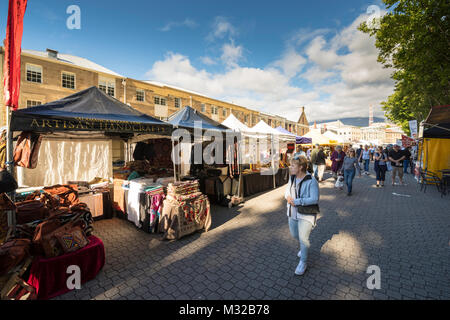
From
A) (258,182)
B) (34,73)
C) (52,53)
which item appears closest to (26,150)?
(258,182)

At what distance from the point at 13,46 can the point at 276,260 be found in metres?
5.23

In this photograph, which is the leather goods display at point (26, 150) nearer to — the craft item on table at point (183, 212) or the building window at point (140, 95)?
the craft item on table at point (183, 212)

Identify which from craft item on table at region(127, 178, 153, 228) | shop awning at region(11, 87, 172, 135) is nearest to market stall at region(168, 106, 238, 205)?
shop awning at region(11, 87, 172, 135)

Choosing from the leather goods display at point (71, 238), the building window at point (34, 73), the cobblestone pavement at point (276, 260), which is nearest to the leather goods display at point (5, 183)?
the leather goods display at point (71, 238)

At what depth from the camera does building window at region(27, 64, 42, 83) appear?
54.1ft

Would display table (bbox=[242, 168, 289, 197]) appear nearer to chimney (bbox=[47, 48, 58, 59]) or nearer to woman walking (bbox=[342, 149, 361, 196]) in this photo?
woman walking (bbox=[342, 149, 361, 196])

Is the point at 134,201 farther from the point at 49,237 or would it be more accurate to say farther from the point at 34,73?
the point at 34,73

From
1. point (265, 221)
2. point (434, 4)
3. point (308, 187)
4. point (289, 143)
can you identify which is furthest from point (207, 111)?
point (308, 187)

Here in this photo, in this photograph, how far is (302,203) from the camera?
2.87 m
